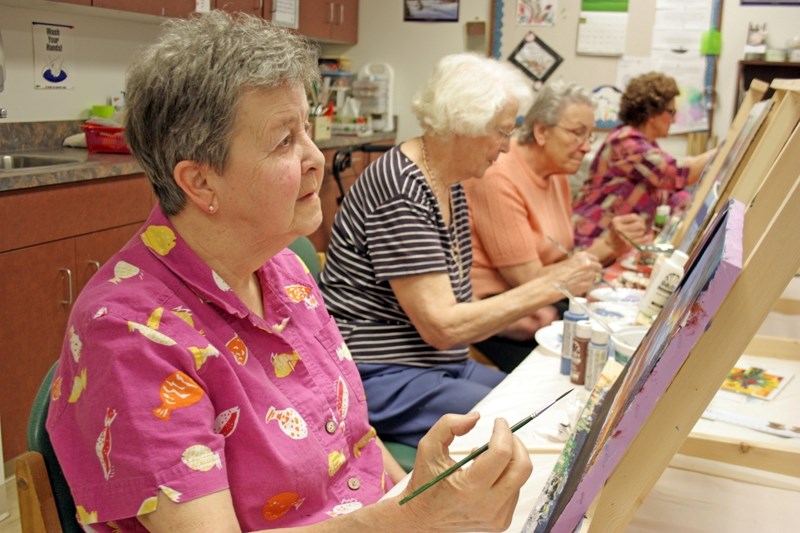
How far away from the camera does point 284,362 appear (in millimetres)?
1152

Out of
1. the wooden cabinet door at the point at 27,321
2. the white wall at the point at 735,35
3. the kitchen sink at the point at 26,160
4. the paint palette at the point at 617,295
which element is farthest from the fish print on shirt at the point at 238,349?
the white wall at the point at 735,35

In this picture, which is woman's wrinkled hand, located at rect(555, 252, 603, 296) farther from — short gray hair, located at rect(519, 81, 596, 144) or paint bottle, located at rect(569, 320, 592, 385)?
short gray hair, located at rect(519, 81, 596, 144)

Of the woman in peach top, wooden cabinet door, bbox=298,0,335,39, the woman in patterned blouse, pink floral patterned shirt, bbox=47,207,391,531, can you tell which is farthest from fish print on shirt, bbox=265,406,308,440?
wooden cabinet door, bbox=298,0,335,39

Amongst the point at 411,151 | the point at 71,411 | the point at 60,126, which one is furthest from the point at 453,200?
the point at 60,126

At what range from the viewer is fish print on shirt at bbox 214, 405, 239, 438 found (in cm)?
101

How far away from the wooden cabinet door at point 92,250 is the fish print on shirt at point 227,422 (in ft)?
6.49

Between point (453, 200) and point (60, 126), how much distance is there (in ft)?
7.07

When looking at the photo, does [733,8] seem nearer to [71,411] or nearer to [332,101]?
[332,101]

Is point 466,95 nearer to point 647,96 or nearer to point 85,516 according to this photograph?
point 85,516

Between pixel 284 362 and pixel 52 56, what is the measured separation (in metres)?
2.89

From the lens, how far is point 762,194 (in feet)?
3.27

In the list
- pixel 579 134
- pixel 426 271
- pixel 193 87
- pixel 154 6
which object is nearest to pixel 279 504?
pixel 193 87

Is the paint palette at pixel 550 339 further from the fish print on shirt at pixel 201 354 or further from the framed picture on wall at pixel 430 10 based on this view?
the framed picture on wall at pixel 430 10

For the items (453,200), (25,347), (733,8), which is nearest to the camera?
(453,200)
